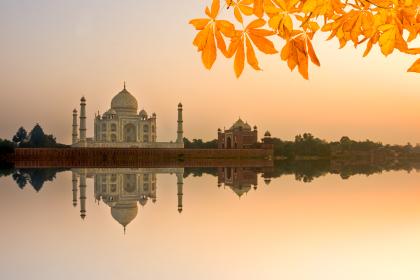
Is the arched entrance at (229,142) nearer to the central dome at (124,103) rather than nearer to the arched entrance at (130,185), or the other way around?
the central dome at (124,103)

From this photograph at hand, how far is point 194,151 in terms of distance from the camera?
42312mm

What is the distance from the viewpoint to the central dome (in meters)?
45.9

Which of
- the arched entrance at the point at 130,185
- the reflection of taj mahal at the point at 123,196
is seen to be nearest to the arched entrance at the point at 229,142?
the arched entrance at the point at 130,185

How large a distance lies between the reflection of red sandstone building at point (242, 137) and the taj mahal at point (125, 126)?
19.4 feet

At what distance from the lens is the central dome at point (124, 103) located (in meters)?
45.9

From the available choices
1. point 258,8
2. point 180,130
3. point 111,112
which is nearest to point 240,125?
point 180,130

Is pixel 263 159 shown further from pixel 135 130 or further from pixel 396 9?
pixel 396 9

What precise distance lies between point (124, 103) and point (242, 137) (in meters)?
10.1

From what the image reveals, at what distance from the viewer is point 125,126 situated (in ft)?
150

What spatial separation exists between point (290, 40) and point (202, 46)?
0.81 feet

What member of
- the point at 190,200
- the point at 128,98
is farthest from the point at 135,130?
the point at 190,200

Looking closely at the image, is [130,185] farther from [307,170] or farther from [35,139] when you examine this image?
[35,139]

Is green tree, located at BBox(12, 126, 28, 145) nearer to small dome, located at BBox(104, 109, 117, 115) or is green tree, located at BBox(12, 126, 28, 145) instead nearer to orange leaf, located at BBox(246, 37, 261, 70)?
small dome, located at BBox(104, 109, 117, 115)

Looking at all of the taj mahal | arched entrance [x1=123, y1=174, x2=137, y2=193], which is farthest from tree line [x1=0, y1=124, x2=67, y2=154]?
arched entrance [x1=123, y1=174, x2=137, y2=193]
